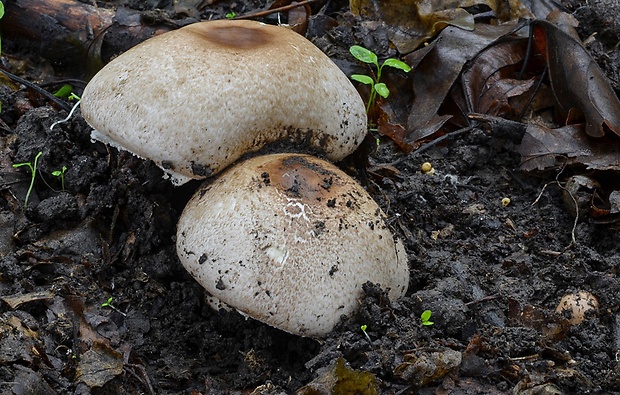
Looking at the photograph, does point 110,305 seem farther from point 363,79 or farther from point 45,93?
point 363,79

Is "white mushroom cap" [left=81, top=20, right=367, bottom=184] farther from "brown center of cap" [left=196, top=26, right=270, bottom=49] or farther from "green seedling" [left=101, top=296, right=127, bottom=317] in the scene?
"green seedling" [left=101, top=296, right=127, bottom=317]

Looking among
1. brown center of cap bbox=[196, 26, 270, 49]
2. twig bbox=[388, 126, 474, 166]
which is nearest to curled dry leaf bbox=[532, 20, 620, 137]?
twig bbox=[388, 126, 474, 166]

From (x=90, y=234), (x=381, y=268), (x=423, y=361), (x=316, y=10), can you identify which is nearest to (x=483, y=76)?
(x=316, y=10)

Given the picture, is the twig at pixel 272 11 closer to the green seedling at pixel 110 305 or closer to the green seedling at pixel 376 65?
the green seedling at pixel 376 65

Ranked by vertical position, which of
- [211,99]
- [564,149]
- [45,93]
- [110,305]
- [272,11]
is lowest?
[110,305]

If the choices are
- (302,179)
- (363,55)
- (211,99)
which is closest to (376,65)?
(363,55)

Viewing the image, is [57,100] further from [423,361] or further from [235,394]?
[423,361]
